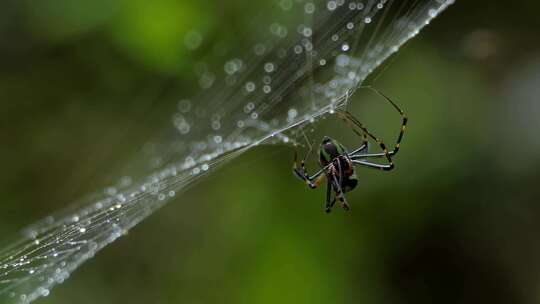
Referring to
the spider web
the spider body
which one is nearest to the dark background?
the spider web

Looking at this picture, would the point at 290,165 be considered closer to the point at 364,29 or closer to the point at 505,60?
the point at 364,29

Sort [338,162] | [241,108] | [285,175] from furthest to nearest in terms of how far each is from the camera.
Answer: [241,108] → [285,175] → [338,162]

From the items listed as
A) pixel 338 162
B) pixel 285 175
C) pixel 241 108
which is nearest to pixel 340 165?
pixel 338 162

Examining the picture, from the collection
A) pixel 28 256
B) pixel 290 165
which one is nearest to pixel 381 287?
pixel 290 165

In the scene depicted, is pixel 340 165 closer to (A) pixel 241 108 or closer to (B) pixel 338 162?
(B) pixel 338 162

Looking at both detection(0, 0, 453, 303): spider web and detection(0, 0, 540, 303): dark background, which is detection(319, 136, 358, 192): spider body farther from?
detection(0, 0, 540, 303): dark background

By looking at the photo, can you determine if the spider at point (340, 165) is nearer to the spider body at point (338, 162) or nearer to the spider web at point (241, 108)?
the spider body at point (338, 162)

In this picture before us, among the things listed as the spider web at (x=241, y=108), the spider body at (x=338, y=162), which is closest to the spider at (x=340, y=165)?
the spider body at (x=338, y=162)
